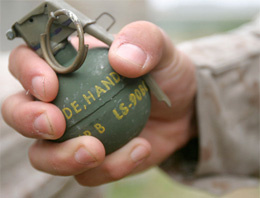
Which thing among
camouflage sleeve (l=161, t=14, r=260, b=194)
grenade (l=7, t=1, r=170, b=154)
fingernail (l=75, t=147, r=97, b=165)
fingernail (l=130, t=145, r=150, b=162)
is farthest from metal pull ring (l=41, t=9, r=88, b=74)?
camouflage sleeve (l=161, t=14, r=260, b=194)

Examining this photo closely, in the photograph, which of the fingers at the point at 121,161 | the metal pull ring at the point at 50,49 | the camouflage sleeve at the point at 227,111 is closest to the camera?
the metal pull ring at the point at 50,49

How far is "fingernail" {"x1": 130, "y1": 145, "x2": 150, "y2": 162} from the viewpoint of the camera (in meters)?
0.93

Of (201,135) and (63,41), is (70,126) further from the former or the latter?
(201,135)

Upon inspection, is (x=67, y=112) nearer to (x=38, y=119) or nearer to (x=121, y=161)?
(x=38, y=119)

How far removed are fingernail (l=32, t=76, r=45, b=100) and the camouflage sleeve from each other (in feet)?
2.37

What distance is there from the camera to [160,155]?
1397mm

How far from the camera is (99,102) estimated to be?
796 mm

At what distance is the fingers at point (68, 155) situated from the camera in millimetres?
Answer: 800

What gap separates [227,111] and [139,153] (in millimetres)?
658

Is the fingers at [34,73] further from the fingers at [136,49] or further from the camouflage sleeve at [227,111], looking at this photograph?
the camouflage sleeve at [227,111]

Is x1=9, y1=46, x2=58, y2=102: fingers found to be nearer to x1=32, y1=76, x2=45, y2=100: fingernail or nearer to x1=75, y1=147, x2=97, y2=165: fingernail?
x1=32, y1=76, x2=45, y2=100: fingernail

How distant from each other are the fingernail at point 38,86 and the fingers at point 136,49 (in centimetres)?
18

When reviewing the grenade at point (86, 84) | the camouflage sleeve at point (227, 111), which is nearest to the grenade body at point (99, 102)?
the grenade at point (86, 84)

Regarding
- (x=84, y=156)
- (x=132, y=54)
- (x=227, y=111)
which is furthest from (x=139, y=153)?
(x=227, y=111)
